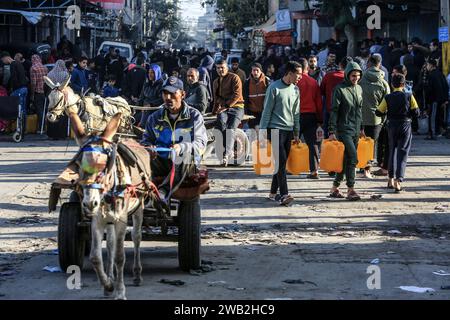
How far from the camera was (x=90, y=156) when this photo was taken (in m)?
8.08

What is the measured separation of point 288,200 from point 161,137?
4457 mm

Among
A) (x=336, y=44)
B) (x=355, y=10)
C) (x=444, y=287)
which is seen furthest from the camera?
(x=355, y=10)

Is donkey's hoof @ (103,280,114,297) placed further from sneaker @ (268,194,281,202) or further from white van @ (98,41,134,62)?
white van @ (98,41,134,62)

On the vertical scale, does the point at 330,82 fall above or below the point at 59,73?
below

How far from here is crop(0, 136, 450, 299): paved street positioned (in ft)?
30.0

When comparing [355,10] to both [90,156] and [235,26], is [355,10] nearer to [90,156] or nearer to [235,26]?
[90,156]

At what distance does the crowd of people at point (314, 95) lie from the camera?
14.5 m

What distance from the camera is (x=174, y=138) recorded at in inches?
403

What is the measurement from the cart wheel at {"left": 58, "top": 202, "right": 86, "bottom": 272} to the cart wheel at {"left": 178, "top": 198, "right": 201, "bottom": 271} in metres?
0.91

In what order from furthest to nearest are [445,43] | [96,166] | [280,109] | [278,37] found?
[278,37]
[445,43]
[280,109]
[96,166]

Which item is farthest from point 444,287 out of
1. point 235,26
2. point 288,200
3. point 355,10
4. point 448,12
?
point 235,26

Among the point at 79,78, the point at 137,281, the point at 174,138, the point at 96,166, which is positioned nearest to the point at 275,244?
the point at 174,138

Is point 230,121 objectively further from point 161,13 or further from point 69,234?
point 161,13

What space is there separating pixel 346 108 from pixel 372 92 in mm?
2628
